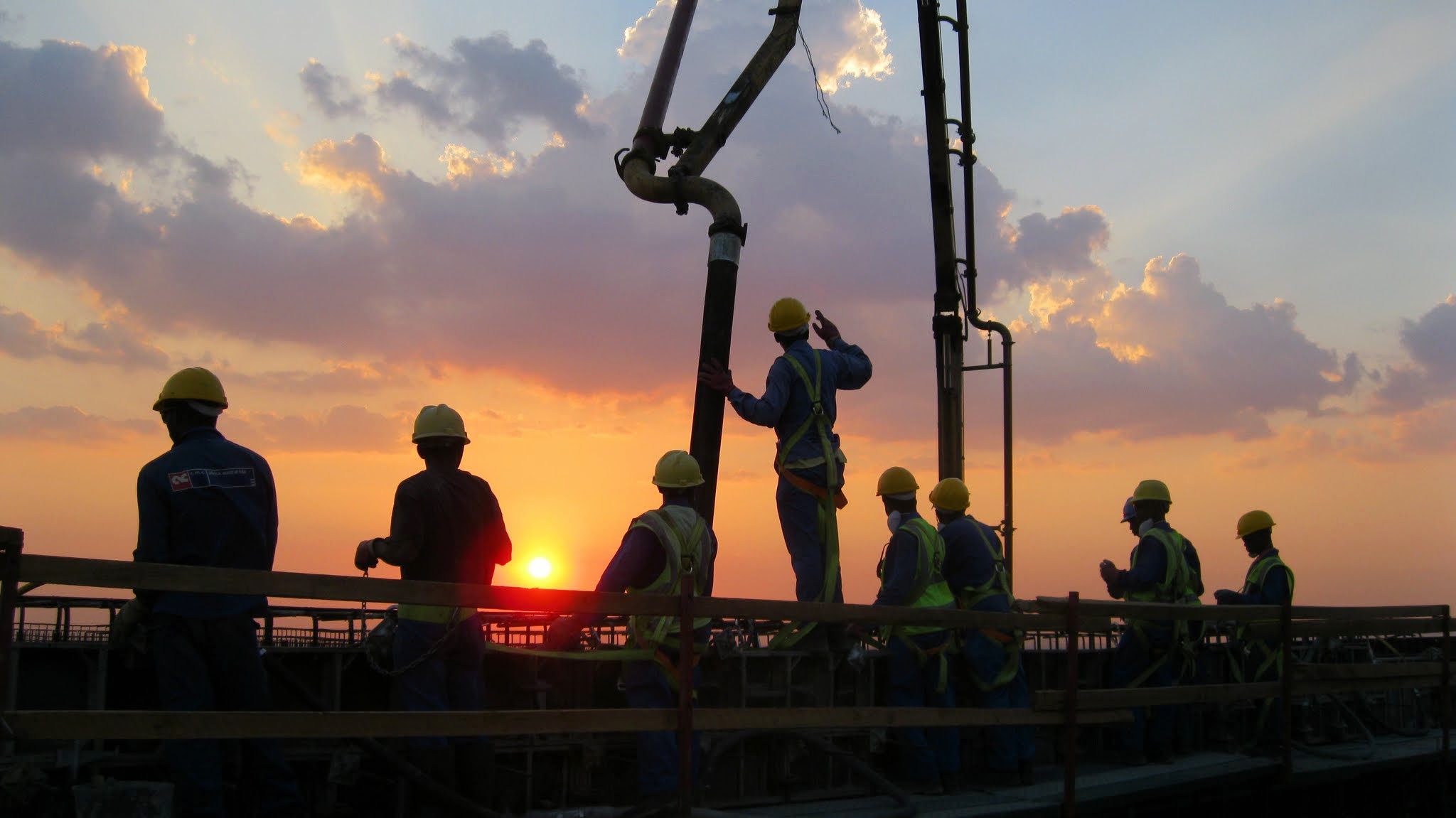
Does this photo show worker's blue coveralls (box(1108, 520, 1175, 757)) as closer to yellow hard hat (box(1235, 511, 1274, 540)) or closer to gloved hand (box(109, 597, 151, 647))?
yellow hard hat (box(1235, 511, 1274, 540))

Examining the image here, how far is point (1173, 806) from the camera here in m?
8.20

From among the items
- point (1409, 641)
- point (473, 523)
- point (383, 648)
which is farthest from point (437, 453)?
point (1409, 641)

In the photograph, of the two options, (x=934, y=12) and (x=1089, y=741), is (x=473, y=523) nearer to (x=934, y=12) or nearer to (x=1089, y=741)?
(x=1089, y=741)

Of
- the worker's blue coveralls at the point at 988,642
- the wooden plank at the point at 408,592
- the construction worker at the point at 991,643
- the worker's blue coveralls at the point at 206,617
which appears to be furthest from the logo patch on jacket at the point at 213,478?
the worker's blue coveralls at the point at 988,642

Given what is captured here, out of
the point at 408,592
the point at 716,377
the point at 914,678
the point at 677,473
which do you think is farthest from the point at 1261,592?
the point at 408,592

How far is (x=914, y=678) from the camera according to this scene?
8188 millimetres

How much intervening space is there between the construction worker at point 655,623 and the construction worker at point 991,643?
99.5 inches

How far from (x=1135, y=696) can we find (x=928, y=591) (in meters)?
1.43

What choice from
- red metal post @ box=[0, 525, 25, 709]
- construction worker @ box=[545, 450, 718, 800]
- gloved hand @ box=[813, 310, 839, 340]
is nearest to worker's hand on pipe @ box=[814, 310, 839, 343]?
gloved hand @ box=[813, 310, 839, 340]

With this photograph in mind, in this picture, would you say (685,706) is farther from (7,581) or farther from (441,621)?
(7,581)

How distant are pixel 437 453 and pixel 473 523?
43 cm

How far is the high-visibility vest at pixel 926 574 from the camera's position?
8.05 metres

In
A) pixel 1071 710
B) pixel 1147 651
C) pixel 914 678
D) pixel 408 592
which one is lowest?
pixel 1071 710

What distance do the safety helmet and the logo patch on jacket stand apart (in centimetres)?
107
